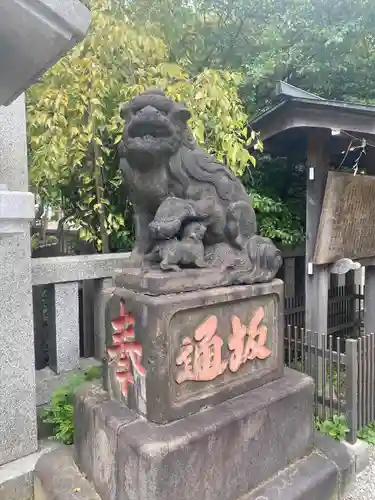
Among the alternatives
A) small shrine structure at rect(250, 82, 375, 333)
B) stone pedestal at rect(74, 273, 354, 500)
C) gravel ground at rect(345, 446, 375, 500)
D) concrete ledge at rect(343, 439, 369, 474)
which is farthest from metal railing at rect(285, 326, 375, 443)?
small shrine structure at rect(250, 82, 375, 333)

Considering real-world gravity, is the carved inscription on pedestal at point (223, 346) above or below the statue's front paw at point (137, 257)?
below

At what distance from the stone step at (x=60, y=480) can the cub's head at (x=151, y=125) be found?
2.20m

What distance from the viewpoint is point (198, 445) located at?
2332mm

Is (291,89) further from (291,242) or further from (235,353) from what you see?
(235,353)

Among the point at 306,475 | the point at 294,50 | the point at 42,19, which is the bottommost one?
the point at 306,475

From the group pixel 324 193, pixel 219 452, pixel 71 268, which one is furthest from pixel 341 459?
pixel 324 193

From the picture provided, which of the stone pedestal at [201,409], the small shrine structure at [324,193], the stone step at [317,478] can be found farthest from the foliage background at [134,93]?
the stone step at [317,478]

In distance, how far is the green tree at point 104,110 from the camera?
3.96m

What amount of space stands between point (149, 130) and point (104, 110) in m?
2.19

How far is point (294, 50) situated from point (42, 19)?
7.23 metres

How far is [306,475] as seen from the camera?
2791 mm

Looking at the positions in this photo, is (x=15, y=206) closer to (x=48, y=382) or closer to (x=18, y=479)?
(x=48, y=382)

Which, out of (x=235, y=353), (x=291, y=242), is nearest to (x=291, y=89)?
(x=291, y=242)

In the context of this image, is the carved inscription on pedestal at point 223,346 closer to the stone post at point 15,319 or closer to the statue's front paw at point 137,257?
the statue's front paw at point 137,257
